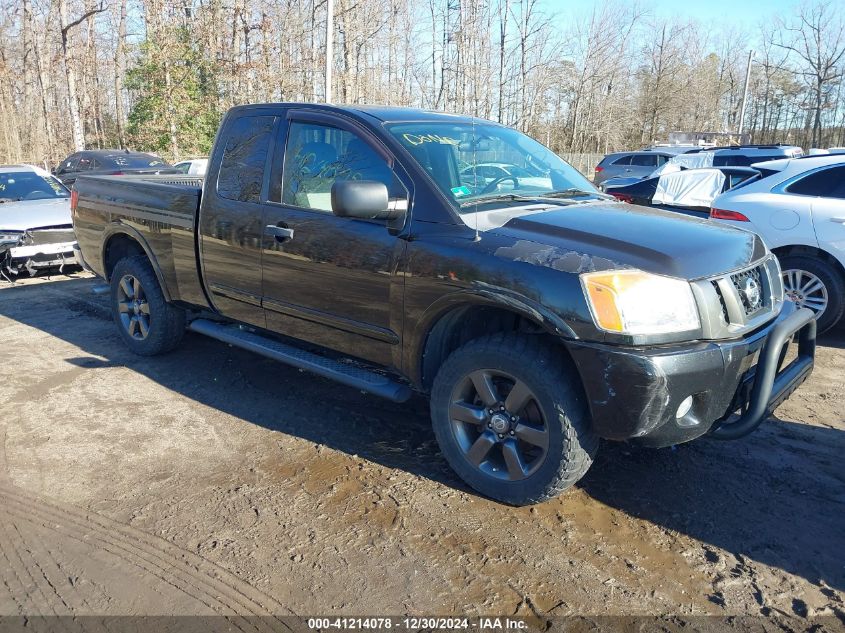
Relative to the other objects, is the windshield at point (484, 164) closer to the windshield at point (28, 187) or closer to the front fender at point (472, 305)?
the front fender at point (472, 305)

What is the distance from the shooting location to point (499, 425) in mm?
3434

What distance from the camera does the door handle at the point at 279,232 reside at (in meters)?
4.21

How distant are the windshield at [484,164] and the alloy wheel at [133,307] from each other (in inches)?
114

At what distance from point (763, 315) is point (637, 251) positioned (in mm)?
836

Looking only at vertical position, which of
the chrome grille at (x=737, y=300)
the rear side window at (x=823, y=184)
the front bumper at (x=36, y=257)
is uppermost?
the rear side window at (x=823, y=184)

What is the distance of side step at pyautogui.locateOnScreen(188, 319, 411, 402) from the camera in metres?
3.87

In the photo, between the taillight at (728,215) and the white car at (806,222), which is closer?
the white car at (806,222)

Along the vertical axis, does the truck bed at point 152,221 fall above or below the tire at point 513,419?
above

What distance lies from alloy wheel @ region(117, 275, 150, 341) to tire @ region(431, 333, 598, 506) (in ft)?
10.4

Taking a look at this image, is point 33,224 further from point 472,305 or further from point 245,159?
point 472,305

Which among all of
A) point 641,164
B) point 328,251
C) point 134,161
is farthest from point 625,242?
point 641,164

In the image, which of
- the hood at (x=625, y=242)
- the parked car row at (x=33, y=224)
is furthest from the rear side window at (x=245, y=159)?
the parked car row at (x=33, y=224)

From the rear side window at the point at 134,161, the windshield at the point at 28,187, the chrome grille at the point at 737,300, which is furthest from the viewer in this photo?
the rear side window at the point at 134,161

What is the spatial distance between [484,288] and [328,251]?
44.1 inches
